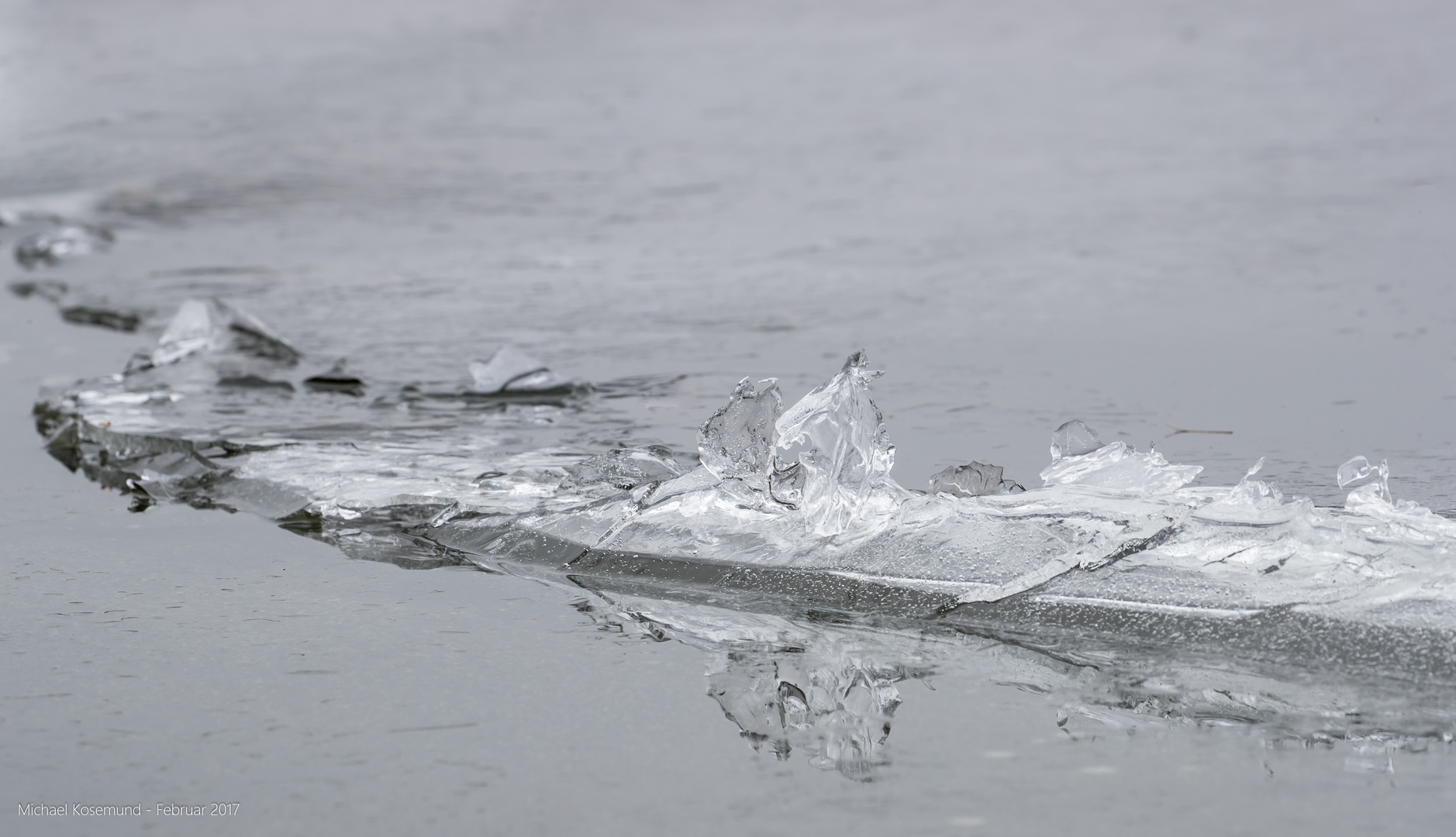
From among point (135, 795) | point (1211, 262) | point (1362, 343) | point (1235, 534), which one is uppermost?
point (1211, 262)

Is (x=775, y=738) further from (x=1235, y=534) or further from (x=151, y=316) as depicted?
(x=151, y=316)

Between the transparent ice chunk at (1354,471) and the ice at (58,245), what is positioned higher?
the ice at (58,245)

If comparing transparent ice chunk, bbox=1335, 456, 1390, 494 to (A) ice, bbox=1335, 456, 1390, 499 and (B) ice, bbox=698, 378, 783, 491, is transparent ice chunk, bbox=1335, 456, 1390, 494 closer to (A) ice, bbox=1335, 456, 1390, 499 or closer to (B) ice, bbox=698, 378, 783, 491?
(A) ice, bbox=1335, 456, 1390, 499

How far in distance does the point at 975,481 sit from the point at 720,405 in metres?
0.87

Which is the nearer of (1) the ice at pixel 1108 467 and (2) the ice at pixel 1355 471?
(2) the ice at pixel 1355 471

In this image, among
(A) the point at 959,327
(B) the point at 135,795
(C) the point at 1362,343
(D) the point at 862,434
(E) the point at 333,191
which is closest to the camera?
(B) the point at 135,795

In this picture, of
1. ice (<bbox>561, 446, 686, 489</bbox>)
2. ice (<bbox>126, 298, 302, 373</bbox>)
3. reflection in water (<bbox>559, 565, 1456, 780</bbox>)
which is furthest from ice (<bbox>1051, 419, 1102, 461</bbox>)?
ice (<bbox>126, 298, 302, 373</bbox>)

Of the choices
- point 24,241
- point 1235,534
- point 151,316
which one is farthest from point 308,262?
point 1235,534

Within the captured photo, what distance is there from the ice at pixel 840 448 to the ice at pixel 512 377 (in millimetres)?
1147

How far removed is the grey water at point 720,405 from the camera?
149cm

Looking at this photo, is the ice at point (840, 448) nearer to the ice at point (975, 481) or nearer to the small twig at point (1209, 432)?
the ice at point (975, 481)

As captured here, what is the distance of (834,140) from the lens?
271 inches

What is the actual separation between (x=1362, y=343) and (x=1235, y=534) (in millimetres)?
1696

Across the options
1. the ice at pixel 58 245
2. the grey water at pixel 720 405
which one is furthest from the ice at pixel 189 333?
the ice at pixel 58 245
